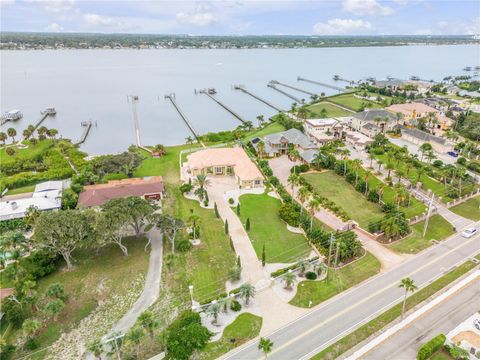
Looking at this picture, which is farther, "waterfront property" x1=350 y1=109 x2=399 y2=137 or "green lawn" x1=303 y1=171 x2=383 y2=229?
"waterfront property" x1=350 y1=109 x2=399 y2=137

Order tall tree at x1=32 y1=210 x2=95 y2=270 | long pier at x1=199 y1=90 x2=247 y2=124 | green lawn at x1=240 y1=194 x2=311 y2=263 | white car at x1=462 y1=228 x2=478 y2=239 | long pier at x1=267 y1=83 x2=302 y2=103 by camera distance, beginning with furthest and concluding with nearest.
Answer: long pier at x1=267 y1=83 x2=302 y2=103, long pier at x1=199 y1=90 x2=247 y2=124, white car at x1=462 y1=228 x2=478 y2=239, green lawn at x1=240 y1=194 x2=311 y2=263, tall tree at x1=32 y1=210 x2=95 y2=270

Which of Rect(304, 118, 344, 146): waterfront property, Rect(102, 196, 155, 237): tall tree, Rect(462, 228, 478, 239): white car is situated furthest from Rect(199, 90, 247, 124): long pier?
Rect(462, 228, 478, 239): white car

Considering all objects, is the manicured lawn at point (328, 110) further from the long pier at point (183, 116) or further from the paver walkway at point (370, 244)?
the paver walkway at point (370, 244)

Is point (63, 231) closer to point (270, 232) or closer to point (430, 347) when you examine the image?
point (270, 232)

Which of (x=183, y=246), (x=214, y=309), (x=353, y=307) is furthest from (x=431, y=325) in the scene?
(x=183, y=246)

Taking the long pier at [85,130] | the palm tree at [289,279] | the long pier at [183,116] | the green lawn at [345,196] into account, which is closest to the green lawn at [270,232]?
the palm tree at [289,279]

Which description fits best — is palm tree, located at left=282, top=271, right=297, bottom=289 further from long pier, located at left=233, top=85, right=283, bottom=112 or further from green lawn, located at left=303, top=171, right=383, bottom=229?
long pier, located at left=233, top=85, right=283, bottom=112
